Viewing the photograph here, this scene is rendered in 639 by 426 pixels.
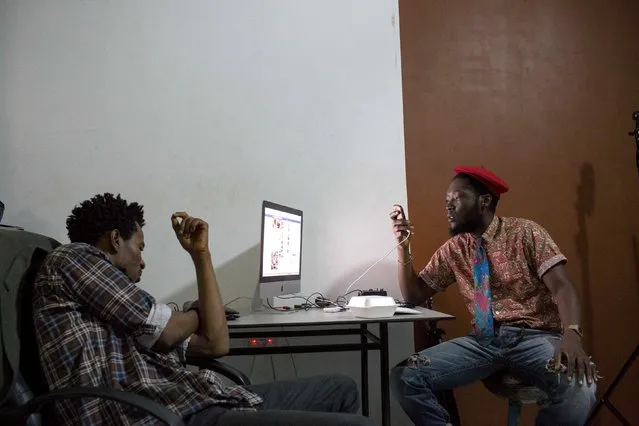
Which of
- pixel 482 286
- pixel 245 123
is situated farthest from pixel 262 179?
pixel 482 286

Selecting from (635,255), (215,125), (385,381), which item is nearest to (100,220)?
(385,381)

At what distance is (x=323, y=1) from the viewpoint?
9.27 ft

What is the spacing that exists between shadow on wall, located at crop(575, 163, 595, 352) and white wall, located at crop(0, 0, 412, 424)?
947 millimetres

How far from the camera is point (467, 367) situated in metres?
1.96

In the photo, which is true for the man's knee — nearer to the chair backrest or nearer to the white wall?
the white wall

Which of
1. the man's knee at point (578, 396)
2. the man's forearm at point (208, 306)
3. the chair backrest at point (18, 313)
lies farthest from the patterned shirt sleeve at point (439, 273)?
the chair backrest at point (18, 313)

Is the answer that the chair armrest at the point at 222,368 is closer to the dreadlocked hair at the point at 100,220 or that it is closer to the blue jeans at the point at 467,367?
the dreadlocked hair at the point at 100,220

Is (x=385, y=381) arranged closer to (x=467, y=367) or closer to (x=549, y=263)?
(x=467, y=367)

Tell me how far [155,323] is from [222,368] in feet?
1.26

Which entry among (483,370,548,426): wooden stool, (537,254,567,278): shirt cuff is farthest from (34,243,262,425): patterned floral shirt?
(537,254,567,278): shirt cuff

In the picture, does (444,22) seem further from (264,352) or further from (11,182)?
(11,182)

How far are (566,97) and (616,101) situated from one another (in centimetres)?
28

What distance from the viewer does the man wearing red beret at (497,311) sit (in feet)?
5.80

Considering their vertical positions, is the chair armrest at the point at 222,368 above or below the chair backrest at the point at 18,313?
below
